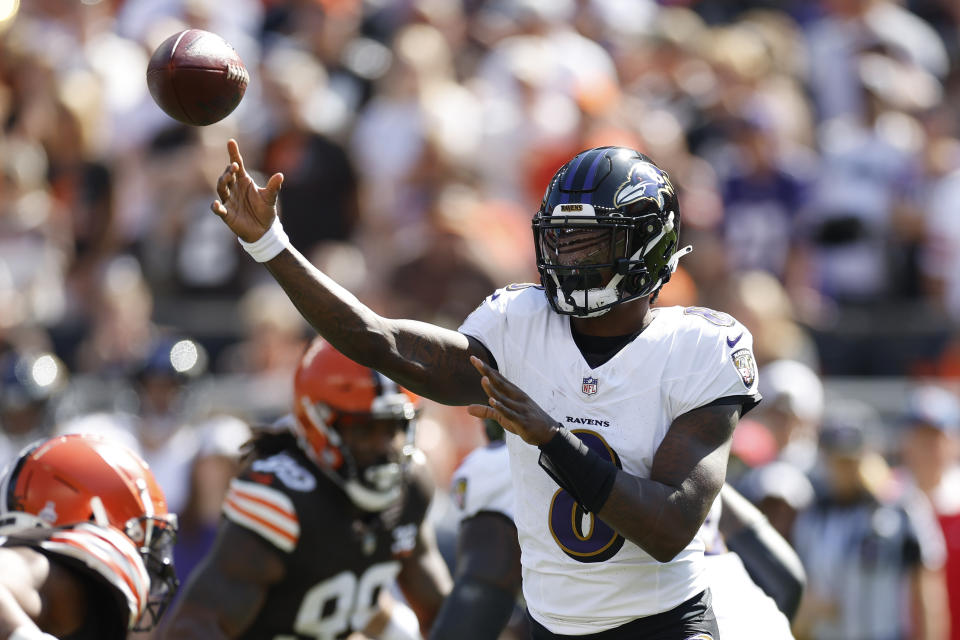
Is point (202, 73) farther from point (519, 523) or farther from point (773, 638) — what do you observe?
point (773, 638)

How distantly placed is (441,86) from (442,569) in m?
5.57

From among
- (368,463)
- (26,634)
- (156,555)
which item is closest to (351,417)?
(368,463)

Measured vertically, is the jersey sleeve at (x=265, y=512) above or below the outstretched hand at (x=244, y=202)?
below

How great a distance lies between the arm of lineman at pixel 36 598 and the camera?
12.5 feet

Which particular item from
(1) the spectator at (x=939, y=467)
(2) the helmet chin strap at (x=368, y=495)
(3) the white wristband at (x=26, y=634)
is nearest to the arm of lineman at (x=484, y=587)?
(2) the helmet chin strap at (x=368, y=495)

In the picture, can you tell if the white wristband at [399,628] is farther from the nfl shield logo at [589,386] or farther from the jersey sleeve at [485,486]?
the nfl shield logo at [589,386]

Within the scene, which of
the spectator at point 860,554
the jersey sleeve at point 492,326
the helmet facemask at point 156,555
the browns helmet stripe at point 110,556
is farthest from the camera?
the spectator at point 860,554

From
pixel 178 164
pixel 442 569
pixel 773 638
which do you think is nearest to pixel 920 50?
pixel 178 164

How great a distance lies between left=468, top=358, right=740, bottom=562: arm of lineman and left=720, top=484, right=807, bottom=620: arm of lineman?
1051 mm

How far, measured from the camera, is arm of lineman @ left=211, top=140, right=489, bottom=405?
381 cm

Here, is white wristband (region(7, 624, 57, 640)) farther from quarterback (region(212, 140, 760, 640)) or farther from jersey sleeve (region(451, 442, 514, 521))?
jersey sleeve (region(451, 442, 514, 521))

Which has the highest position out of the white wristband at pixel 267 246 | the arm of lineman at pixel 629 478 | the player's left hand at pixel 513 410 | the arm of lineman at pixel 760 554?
the white wristband at pixel 267 246

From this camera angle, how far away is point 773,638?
4.33 m

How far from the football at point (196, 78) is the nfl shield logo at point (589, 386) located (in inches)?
47.2
